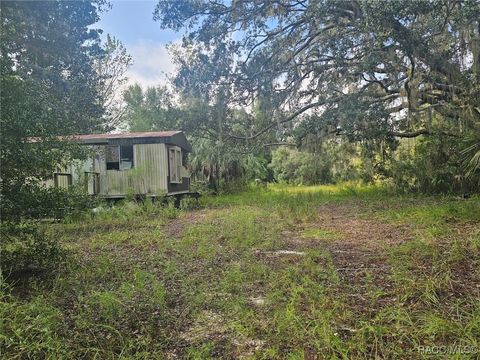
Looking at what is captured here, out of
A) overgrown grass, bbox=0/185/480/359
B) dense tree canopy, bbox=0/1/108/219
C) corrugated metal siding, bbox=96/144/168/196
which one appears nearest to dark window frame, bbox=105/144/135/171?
corrugated metal siding, bbox=96/144/168/196

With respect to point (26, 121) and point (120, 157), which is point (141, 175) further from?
point (26, 121)

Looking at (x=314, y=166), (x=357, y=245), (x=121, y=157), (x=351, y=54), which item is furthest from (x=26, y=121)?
(x=314, y=166)

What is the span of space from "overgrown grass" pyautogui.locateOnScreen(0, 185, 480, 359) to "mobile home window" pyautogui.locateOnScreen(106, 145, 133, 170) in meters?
6.77

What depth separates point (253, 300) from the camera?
Answer: 3.27 metres

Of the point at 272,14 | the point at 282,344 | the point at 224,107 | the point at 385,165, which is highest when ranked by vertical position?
the point at 272,14

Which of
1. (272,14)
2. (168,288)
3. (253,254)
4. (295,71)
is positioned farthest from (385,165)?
(168,288)

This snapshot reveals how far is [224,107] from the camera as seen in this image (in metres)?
11.2

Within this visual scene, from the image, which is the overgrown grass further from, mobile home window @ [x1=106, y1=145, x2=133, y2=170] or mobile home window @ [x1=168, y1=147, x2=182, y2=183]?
mobile home window @ [x1=168, y1=147, x2=182, y2=183]

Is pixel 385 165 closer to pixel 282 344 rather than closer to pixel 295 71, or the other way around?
pixel 295 71

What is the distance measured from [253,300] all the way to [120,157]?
1031 centimetres

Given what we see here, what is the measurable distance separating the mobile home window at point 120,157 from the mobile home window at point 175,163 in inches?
55.2

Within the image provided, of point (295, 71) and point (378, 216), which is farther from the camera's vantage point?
point (295, 71)

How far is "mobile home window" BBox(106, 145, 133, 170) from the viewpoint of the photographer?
1241 centimetres

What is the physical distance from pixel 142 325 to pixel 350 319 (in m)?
1.62
